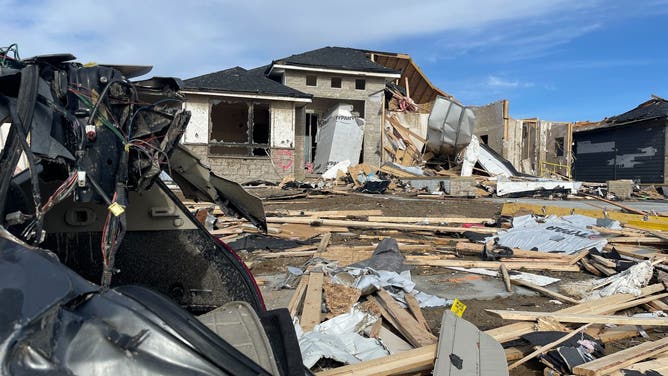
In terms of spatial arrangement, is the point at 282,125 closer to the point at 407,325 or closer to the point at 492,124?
the point at 492,124

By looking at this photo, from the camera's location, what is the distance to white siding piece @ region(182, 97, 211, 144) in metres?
21.0

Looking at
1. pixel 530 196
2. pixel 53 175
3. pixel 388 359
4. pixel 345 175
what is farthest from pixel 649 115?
pixel 53 175

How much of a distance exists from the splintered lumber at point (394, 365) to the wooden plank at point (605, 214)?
26.8ft

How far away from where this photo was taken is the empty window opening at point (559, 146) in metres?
26.6

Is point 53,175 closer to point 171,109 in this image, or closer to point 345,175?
point 171,109

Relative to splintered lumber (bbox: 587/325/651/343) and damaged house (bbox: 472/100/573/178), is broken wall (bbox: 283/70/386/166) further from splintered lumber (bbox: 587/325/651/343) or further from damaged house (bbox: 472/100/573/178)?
splintered lumber (bbox: 587/325/651/343)

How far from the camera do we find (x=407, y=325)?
173 inches

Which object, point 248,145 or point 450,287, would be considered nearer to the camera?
point 450,287

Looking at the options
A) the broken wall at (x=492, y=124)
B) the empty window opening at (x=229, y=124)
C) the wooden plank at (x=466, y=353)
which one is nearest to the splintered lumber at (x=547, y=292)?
the wooden plank at (x=466, y=353)

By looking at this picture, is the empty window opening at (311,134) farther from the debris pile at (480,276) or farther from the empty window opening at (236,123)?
the debris pile at (480,276)

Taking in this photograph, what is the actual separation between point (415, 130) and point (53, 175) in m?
25.1

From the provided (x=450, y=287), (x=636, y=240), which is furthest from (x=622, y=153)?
(x=450, y=287)

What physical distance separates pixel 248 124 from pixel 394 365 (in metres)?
20.0

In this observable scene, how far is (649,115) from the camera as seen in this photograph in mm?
24406
